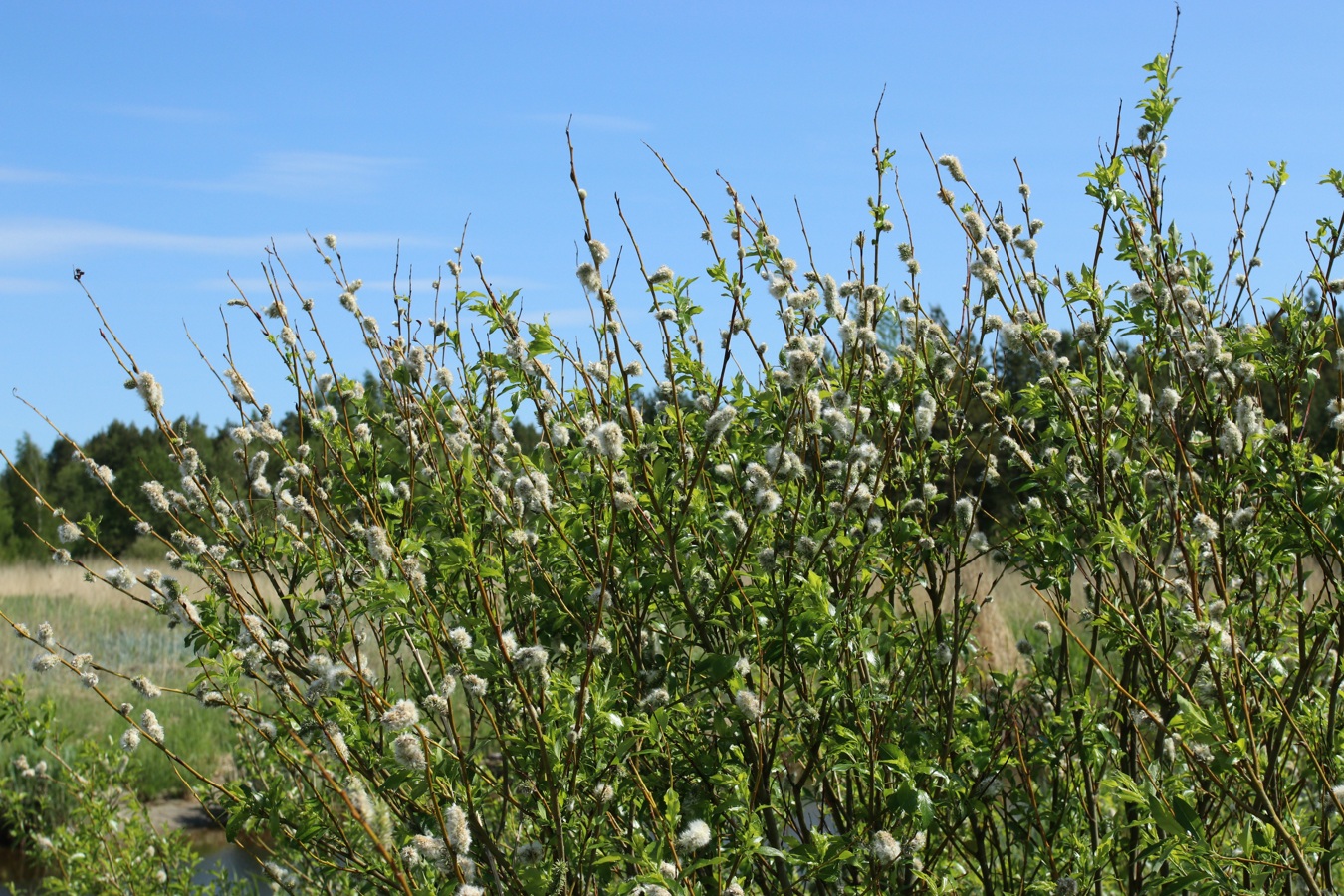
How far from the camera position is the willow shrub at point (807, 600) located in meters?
2.28

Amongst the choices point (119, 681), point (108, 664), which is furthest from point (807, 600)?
point (108, 664)

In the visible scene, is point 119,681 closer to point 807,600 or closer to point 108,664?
point 108,664

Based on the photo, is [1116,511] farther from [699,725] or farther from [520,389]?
[520,389]

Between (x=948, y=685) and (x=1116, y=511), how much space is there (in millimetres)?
701

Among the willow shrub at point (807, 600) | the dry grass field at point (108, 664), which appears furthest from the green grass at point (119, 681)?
the willow shrub at point (807, 600)

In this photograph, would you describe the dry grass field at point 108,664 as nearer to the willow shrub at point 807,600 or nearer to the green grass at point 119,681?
the green grass at point 119,681

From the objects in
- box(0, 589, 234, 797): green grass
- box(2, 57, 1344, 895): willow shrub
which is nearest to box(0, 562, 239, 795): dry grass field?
box(0, 589, 234, 797): green grass

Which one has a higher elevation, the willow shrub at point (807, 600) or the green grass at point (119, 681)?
the willow shrub at point (807, 600)

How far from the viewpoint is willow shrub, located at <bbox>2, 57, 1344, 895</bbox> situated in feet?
7.47

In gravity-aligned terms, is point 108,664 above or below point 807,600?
below

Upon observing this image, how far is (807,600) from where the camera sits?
2.43m

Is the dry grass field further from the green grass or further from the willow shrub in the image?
the willow shrub

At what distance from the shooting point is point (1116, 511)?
10.0 feet

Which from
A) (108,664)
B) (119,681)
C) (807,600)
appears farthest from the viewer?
(108,664)
